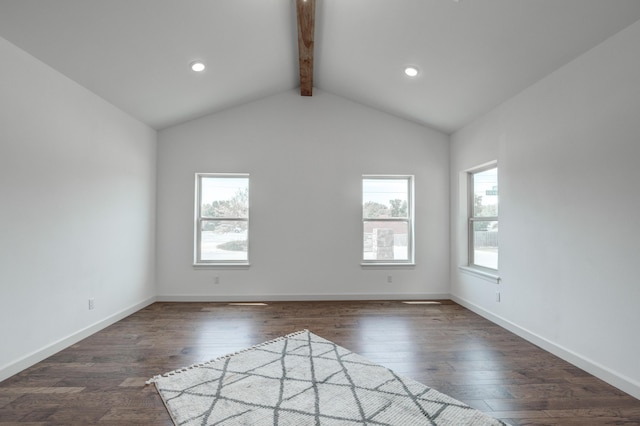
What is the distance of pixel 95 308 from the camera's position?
3.30m

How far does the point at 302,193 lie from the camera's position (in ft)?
15.2

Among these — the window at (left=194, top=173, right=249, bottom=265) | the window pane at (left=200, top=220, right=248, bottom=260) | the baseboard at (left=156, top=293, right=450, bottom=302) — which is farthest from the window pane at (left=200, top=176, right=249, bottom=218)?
the baseboard at (left=156, top=293, right=450, bottom=302)

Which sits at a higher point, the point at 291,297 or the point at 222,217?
the point at 222,217

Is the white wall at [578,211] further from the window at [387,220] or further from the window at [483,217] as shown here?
the window at [387,220]

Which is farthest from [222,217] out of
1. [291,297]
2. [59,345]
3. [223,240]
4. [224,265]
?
[59,345]

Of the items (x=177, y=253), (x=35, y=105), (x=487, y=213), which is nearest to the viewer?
(x=35, y=105)

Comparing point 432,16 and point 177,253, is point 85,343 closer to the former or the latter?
point 177,253

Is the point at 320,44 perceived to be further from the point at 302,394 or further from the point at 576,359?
the point at 576,359

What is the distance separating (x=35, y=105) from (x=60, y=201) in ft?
2.66

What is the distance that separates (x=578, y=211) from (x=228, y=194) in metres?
4.08

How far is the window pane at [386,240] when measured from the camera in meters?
4.75

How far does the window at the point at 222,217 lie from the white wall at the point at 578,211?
134 inches

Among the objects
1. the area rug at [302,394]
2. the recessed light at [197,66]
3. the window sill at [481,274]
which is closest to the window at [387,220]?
the window sill at [481,274]

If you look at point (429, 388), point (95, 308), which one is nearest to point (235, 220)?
point (95, 308)
